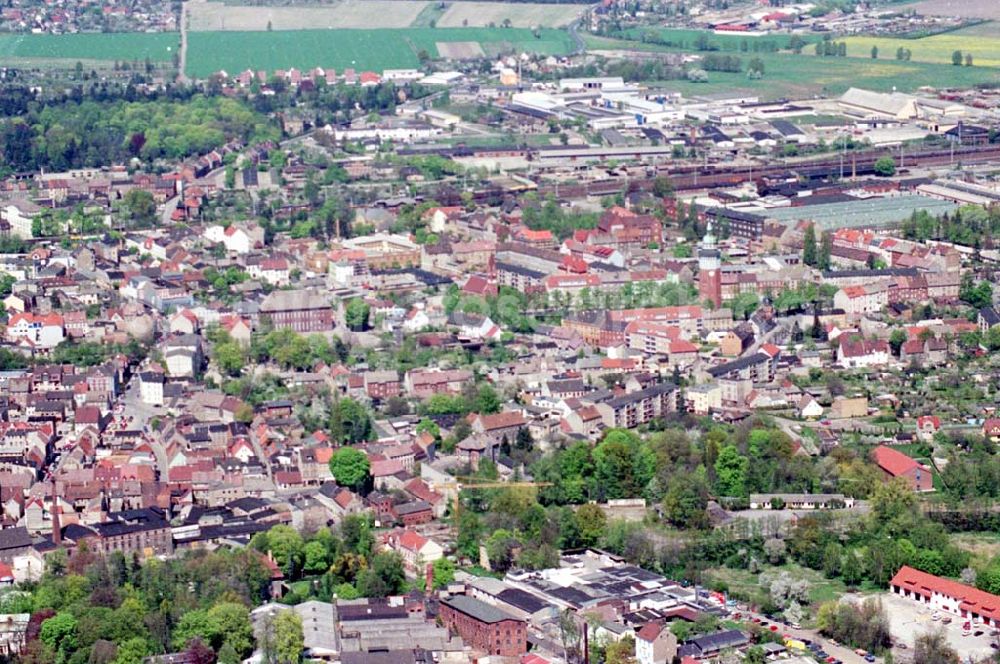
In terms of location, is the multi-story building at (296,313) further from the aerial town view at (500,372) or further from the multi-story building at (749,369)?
the multi-story building at (749,369)

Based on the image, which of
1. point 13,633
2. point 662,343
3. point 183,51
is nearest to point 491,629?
point 13,633

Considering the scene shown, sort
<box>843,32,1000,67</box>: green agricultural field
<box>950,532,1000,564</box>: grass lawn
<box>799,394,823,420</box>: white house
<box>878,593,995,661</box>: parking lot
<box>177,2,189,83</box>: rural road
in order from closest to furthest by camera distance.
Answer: <box>878,593,995,661</box>: parking lot → <box>950,532,1000,564</box>: grass lawn → <box>799,394,823,420</box>: white house → <box>177,2,189,83</box>: rural road → <box>843,32,1000,67</box>: green agricultural field

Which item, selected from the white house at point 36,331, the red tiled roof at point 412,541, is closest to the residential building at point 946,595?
the red tiled roof at point 412,541

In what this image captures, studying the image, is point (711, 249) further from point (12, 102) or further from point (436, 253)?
point (12, 102)

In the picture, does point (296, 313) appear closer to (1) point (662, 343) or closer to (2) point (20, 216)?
(1) point (662, 343)

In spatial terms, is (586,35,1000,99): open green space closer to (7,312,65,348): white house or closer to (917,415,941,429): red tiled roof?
(7,312,65,348): white house

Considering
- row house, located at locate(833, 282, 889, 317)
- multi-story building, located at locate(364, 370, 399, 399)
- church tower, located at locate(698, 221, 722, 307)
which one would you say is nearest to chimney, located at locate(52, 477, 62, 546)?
multi-story building, located at locate(364, 370, 399, 399)
